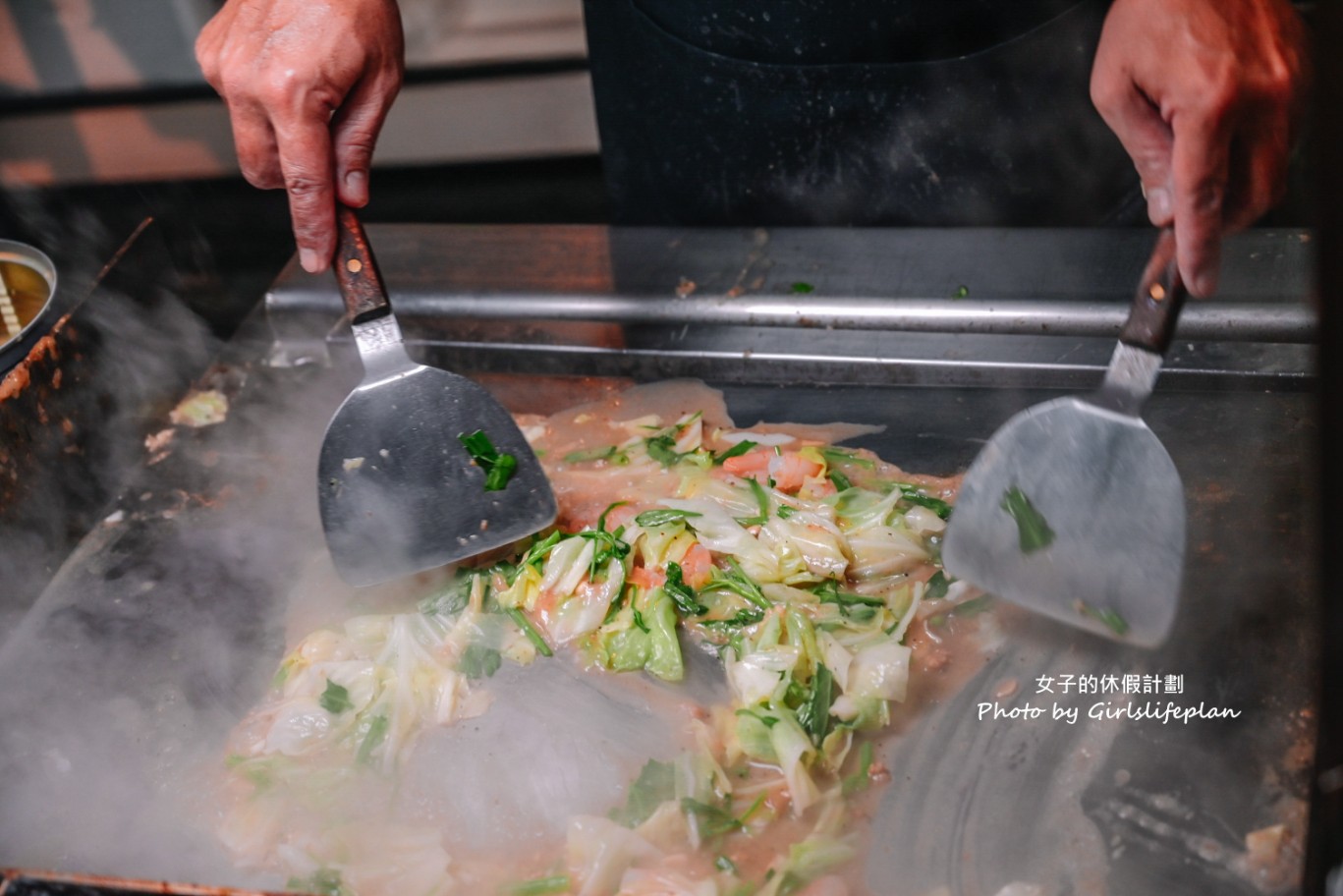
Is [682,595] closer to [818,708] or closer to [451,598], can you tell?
[818,708]

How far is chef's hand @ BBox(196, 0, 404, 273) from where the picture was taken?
242 centimetres

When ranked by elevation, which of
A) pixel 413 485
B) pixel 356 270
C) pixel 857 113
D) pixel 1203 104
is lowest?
pixel 413 485

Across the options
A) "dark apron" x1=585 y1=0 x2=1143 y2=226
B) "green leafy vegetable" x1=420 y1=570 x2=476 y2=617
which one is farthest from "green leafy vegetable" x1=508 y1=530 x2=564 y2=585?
"dark apron" x1=585 y1=0 x2=1143 y2=226

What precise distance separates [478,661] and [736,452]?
922 mm

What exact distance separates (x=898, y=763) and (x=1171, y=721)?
606 mm

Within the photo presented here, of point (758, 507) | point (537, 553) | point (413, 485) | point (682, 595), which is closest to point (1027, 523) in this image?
point (758, 507)

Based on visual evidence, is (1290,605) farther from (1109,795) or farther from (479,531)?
(479,531)

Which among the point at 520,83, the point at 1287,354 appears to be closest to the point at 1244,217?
the point at 1287,354

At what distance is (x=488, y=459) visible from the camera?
8.73ft

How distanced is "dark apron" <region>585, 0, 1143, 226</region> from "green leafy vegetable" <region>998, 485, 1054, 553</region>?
5.18 feet

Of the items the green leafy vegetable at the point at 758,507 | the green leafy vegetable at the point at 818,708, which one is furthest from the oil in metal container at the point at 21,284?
the green leafy vegetable at the point at 818,708

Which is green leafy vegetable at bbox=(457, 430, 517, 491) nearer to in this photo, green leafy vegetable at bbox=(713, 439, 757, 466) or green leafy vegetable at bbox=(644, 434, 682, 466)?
green leafy vegetable at bbox=(644, 434, 682, 466)

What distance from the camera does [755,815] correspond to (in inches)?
89.7

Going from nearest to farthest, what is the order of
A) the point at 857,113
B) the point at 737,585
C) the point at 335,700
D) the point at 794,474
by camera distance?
the point at 335,700 < the point at 737,585 < the point at 794,474 < the point at 857,113
